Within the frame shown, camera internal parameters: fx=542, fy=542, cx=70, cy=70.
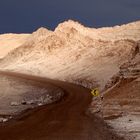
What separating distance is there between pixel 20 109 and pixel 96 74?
33391mm

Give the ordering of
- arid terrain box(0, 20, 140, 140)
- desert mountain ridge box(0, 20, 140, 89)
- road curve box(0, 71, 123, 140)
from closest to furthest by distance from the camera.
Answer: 1. road curve box(0, 71, 123, 140)
2. arid terrain box(0, 20, 140, 140)
3. desert mountain ridge box(0, 20, 140, 89)

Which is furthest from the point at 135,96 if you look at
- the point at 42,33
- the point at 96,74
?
the point at 42,33

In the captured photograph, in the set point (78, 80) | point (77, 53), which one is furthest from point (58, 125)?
point (77, 53)

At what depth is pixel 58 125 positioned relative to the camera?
108 ft

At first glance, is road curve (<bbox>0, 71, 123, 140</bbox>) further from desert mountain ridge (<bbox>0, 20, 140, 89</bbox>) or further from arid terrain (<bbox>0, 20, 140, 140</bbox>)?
desert mountain ridge (<bbox>0, 20, 140, 89</bbox>)

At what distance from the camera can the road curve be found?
29203 millimetres

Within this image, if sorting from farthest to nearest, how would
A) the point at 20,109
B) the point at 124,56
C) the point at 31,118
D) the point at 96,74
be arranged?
the point at 124,56 → the point at 96,74 → the point at 20,109 → the point at 31,118

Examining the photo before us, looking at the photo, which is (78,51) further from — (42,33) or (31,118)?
(31,118)

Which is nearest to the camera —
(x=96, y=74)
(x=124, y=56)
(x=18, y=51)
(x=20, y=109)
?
(x=20, y=109)

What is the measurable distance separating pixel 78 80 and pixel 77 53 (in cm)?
2182

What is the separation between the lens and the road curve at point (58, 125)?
29.2 metres

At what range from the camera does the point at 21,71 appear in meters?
98.7

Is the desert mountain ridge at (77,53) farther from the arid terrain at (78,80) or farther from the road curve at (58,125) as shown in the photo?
the road curve at (58,125)

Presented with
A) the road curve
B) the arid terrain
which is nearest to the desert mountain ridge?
the arid terrain
